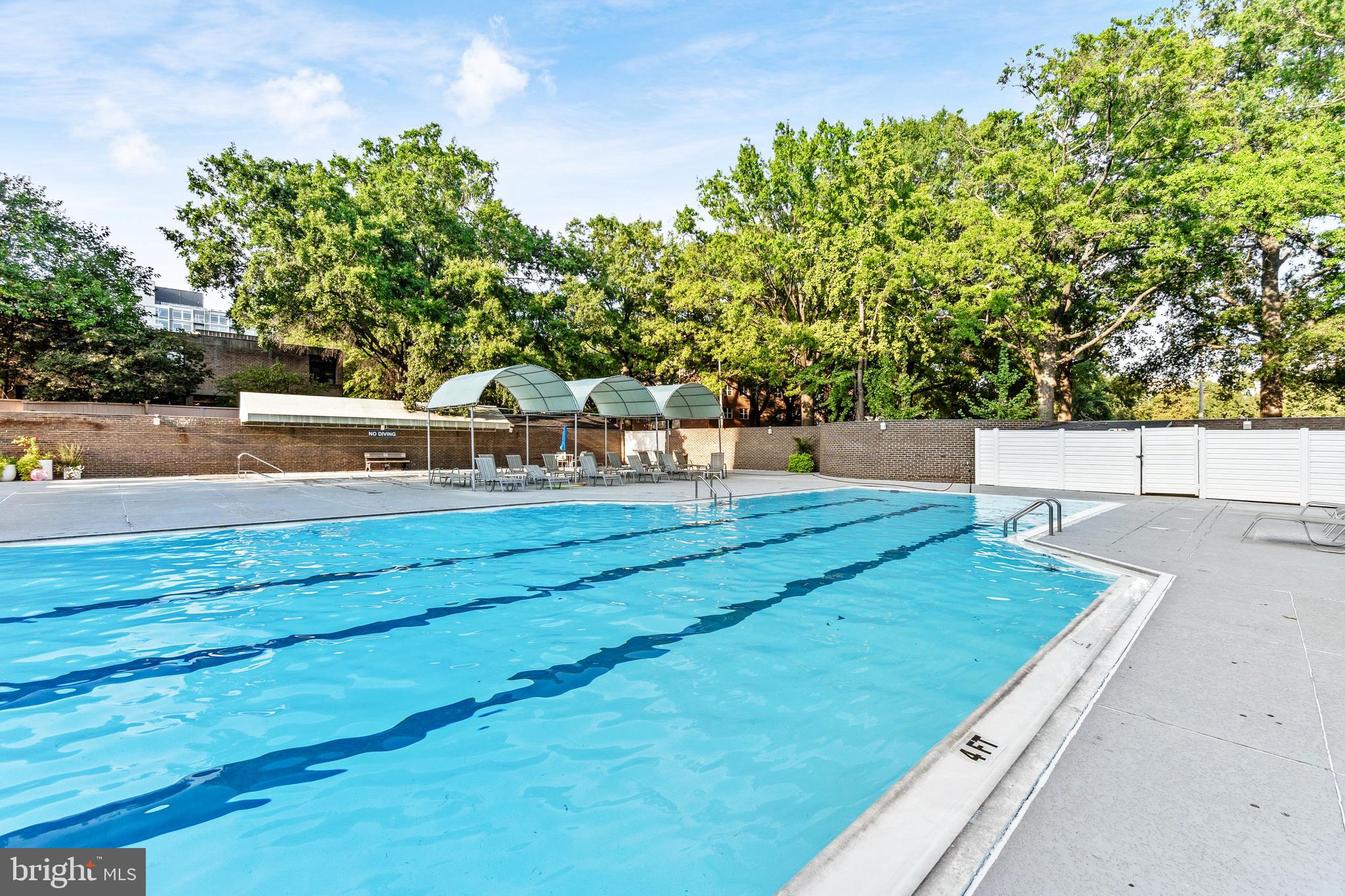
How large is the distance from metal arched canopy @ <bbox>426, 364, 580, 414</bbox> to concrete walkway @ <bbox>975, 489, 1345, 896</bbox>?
1532cm

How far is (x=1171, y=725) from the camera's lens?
2824mm

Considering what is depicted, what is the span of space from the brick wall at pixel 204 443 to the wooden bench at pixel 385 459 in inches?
9.0

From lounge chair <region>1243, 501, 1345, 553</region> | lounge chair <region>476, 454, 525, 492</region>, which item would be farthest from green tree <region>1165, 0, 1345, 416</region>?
lounge chair <region>476, 454, 525, 492</region>

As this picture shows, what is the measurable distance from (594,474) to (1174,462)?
1530cm

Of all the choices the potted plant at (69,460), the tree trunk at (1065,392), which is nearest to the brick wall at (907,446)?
the tree trunk at (1065,392)

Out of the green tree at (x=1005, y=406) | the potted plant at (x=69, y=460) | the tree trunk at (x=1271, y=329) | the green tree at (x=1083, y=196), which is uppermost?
the green tree at (x=1083, y=196)

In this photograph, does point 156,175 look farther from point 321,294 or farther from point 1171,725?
point 1171,725

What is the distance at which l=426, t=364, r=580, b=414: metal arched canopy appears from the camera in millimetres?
16641

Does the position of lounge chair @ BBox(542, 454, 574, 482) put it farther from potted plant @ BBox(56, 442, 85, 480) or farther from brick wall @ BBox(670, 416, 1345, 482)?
potted plant @ BBox(56, 442, 85, 480)

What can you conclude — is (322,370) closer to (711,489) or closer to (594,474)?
(594,474)

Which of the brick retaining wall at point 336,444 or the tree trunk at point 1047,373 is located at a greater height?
the tree trunk at point 1047,373

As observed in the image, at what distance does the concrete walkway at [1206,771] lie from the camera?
1.83 metres

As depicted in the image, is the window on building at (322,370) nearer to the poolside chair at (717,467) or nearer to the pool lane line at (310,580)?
the poolside chair at (717,467)

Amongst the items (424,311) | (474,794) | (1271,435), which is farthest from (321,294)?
(1271,435)
